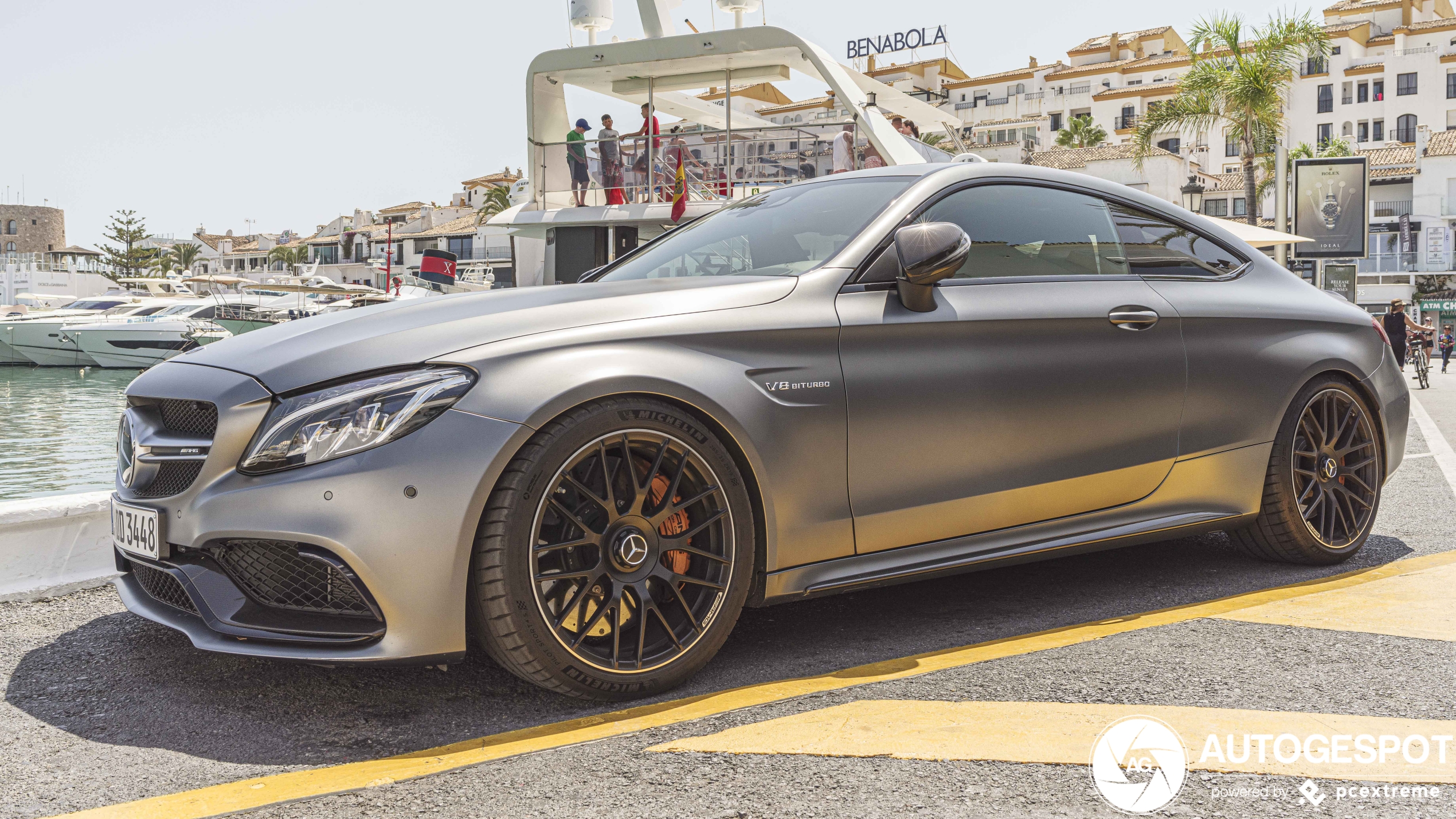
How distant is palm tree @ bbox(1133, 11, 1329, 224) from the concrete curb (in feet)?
101

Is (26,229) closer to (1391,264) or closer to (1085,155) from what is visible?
(1085,155)

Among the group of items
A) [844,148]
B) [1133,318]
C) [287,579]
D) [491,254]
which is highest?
[491,254]

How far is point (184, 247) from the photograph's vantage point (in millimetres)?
131375

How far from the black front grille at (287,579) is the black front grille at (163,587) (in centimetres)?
15

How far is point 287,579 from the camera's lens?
2652 millimetres

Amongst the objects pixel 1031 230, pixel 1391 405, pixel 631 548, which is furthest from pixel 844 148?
pixel 631 548

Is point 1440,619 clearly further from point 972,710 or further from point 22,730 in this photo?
point 22,730

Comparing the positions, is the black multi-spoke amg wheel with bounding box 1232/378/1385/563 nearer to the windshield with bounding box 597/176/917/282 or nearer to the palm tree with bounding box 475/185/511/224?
the windshield with bounding box 597/176/917/282

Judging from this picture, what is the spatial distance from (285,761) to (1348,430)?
392cm

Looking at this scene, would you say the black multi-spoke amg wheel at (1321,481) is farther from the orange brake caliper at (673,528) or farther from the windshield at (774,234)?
the orange brake caliper at (673,528)

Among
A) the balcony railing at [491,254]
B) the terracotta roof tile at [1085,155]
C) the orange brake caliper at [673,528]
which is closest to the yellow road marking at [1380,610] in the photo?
the orange brake caliper at [673,528]

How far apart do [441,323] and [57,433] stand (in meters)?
22.0

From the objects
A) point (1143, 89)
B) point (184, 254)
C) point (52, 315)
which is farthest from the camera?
point (184, 254)

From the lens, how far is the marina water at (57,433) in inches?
540
